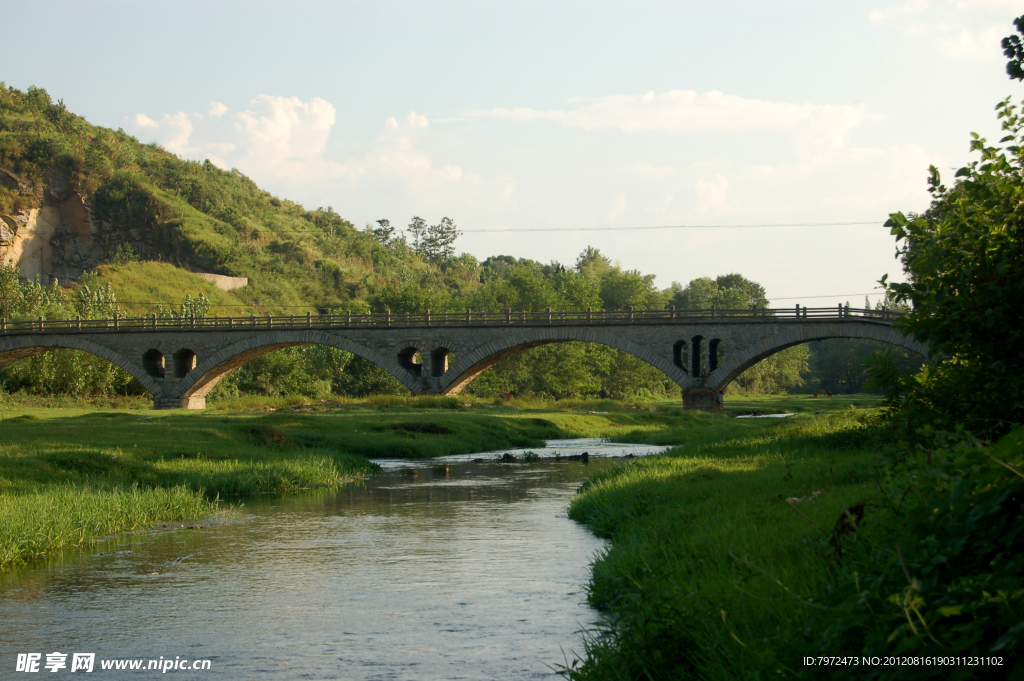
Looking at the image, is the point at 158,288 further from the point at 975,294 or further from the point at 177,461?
the point at 975,294

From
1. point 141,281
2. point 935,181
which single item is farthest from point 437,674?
point 141,281

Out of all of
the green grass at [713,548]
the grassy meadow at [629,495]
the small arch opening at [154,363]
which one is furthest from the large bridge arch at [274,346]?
the green grass at [713,548]

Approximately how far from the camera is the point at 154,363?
6806 cm

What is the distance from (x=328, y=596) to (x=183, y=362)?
199 ft

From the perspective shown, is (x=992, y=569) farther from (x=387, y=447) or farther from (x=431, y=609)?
(x=387, y=447)

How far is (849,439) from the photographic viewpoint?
17875 millimetres

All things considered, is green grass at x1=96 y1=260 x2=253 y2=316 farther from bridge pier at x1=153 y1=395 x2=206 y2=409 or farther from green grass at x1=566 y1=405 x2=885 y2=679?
green grass at x1=566 y1=405 x2=885 y2=679

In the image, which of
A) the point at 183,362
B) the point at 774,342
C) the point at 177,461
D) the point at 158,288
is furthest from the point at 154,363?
the point at 177,461

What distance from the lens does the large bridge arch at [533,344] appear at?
196 feet

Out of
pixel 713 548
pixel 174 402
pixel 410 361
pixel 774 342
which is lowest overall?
pixel 174 402

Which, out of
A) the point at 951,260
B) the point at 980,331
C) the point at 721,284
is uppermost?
the point at 721,284

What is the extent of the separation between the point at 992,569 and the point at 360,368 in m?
75.4

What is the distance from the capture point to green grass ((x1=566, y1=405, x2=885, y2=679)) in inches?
267

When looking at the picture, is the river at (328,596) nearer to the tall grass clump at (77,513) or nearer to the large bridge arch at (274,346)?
the tall grass clump at (77,513)
